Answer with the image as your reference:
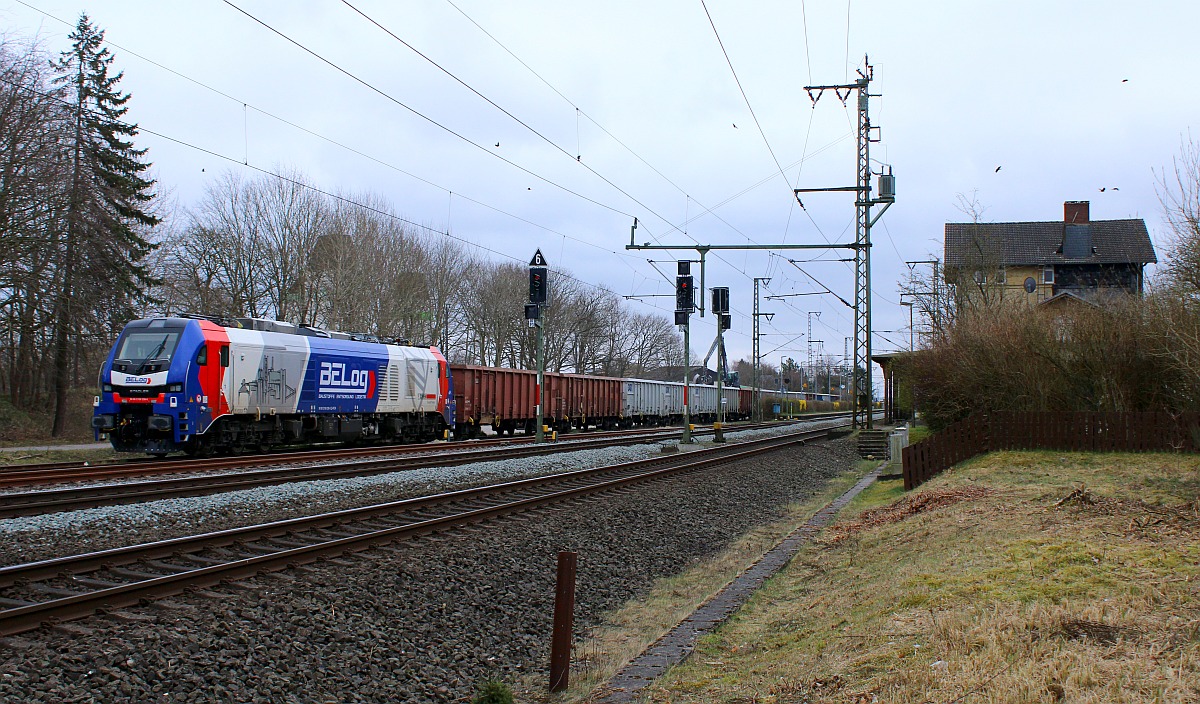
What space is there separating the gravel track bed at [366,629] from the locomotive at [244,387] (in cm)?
983

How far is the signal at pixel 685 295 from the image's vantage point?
2559 cm

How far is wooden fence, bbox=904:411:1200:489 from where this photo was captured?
16141mm

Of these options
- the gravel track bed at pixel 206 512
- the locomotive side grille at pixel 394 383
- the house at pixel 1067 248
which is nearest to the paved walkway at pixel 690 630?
the gravel track bed at pixel 206 512

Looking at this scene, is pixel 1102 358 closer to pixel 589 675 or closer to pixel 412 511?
pixel 412 511

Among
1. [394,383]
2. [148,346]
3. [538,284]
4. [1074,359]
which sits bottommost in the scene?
[394,383]

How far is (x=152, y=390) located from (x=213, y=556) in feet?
36.6

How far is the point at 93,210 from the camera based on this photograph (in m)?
30.9

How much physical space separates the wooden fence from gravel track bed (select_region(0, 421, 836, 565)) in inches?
314

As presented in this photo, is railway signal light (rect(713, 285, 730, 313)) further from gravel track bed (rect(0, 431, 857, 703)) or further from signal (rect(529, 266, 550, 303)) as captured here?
gravel track bed (rect(0, 431, 857, 703))

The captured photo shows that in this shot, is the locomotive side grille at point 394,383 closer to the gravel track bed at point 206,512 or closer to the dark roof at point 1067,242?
the gravel track bed at point 206,512

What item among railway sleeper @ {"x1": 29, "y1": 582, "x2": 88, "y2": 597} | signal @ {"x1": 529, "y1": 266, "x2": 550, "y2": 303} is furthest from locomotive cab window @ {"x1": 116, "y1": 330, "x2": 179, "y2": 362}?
railway sleeper @ {"x1": 29, "y1": 582, "x2": 88, "y2": 597}

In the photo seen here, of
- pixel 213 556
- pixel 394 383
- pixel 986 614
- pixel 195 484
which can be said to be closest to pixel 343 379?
pixel 394 383

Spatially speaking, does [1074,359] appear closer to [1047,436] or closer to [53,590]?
[1047,436]

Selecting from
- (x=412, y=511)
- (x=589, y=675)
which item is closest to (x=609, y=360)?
(x=412, y=511)
